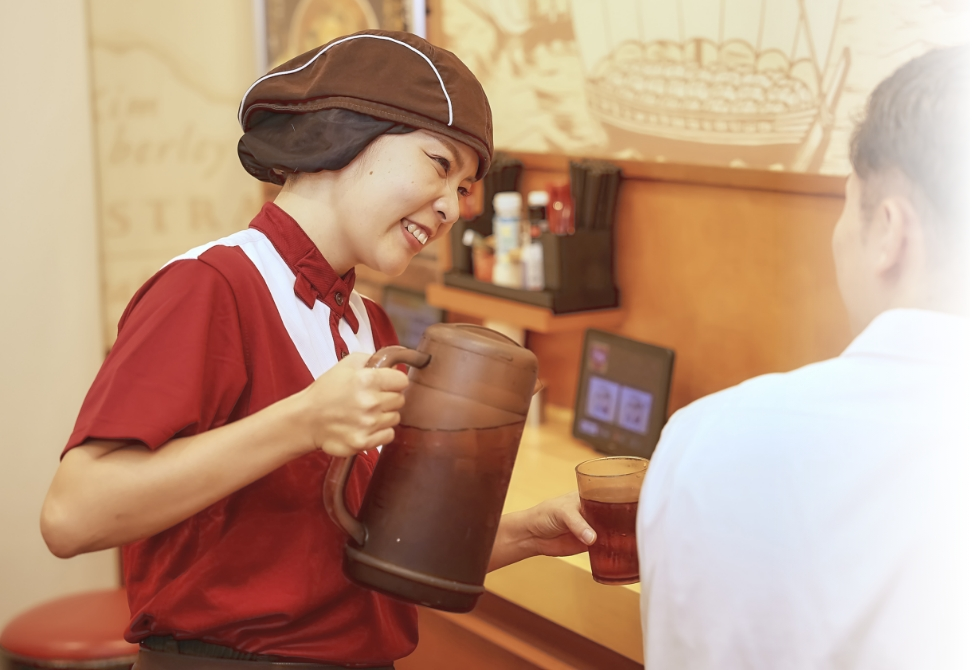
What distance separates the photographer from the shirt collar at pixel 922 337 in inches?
31.7

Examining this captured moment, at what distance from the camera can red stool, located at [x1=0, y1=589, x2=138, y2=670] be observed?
181cm

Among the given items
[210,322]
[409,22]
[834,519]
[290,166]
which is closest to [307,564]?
[210,322]

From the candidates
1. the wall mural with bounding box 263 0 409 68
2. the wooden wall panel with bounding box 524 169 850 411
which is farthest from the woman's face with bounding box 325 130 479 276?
the wall mural with bounding box 263 0 409 68

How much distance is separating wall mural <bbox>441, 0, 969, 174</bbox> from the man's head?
2.19ft

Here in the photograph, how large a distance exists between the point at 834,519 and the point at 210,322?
0.67m

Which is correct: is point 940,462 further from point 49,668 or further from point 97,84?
point 97,84

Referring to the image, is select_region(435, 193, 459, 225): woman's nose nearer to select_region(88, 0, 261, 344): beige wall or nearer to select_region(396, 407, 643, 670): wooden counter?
select_region(396, 407, 643, 670): wooden counter

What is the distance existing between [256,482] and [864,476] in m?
0.69

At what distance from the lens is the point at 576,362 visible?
2582 mm

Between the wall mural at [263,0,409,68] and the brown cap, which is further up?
the wall mural at [263,0,409,68]

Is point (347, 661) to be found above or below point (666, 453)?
below

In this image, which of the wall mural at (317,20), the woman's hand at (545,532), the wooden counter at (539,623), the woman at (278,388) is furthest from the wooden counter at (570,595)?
the wall mural at (317,20)

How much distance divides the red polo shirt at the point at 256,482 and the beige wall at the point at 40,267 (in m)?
1.94

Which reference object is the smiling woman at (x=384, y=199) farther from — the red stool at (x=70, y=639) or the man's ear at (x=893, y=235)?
the red stool at (x=70, y=639)
